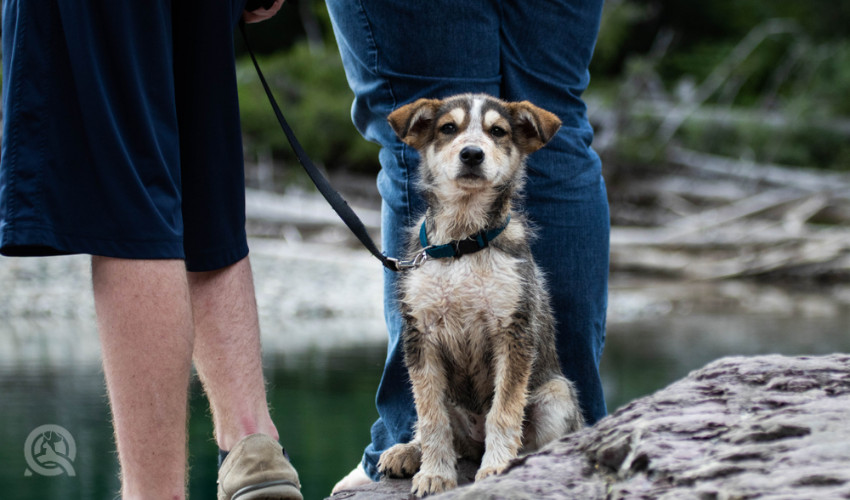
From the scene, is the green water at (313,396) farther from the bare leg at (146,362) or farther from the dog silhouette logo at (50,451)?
the bare leg at (146,362)

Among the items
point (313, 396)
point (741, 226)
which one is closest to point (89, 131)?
point (313, 396)

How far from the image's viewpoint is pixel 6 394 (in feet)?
14.1

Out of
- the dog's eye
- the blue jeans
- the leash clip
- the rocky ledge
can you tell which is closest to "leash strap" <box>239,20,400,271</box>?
the leash clip

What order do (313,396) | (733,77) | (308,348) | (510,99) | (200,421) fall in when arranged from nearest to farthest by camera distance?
(510,99) < (200,421) < (313,396) < (308,348) < (733,77)

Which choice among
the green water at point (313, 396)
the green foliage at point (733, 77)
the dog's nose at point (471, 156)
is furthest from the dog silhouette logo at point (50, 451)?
the green foliage at point (733, 77)

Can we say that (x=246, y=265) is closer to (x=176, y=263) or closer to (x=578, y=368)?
(x=176, y=263)

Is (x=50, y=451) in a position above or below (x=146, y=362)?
below

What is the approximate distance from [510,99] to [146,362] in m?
1.15

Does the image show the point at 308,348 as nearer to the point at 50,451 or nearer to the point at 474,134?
the point at 50,451

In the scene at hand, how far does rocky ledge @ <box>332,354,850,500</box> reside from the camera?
1405 mm

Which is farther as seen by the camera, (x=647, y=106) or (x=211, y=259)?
(x=647, y=106)

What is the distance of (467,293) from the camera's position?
82.4 inches

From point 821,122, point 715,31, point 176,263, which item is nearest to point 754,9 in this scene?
point 715,31

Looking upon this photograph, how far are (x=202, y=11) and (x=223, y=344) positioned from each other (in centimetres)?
76
